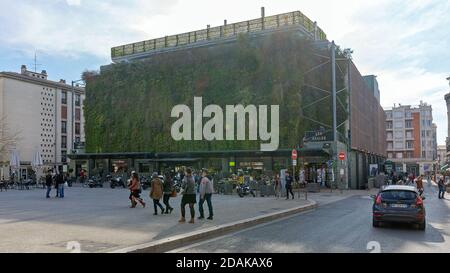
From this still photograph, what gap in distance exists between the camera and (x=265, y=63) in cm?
4338

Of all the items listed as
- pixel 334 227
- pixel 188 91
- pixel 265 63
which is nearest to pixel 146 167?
pixel 188 91

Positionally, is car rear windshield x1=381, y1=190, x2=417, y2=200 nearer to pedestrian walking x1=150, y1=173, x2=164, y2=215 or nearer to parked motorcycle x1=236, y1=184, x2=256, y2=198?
pedestrian walking x1=150, y1=173, x2=164, y2=215

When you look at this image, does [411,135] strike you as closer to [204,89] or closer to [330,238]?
[204,89]

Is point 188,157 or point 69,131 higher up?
point 69,131

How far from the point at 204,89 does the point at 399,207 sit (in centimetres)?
3526

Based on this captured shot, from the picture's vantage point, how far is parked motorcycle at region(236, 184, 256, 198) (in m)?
27.5

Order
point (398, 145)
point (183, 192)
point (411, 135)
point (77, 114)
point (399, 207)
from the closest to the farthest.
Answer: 1. point (399, 207)
2. point (183, 192)
3. point (77, 114)
4. point (411, 135)
5. point (398, 145)

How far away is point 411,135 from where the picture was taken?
112 metres

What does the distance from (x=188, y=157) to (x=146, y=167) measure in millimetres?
6972

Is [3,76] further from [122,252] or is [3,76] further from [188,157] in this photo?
[122,252]

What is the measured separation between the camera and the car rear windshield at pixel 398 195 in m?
13.8

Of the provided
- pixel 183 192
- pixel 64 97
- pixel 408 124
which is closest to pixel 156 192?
pixel 183 192

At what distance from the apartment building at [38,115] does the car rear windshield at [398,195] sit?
172 ft

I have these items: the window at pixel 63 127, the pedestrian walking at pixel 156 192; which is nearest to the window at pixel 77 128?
the window at pixel 63 127
